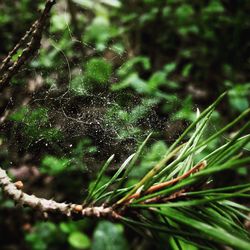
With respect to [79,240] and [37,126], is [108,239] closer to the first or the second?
[79,240]

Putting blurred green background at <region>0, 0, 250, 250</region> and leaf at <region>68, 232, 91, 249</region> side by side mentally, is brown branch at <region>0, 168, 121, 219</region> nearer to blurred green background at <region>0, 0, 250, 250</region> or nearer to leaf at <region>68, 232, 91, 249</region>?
blurred green background at <region>0, 0, 250, 250</region>

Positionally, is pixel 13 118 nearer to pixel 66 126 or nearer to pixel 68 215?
pixel 66 126

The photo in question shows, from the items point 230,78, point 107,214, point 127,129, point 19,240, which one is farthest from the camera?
point 230,78

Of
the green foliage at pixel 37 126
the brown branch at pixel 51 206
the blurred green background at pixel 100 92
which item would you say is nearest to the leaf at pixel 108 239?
the blurred green background at pixel 100 92

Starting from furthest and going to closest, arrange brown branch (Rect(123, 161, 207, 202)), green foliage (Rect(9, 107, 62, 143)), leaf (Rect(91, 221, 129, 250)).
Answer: leaf (Rect(91, 221, 129, 250)) → green foliage (Rect(9, 107, 62, 143)) → brown branch (Rect(123, 161, 207, 202))

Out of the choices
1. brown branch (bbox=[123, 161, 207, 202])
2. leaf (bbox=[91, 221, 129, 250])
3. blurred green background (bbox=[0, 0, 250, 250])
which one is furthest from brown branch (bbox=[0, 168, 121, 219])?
leaf (bbox=[91, 221, 129, 250])

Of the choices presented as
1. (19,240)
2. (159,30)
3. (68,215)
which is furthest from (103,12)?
(68,215)

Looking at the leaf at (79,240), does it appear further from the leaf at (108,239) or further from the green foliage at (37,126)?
the green foliage at (37,126)
